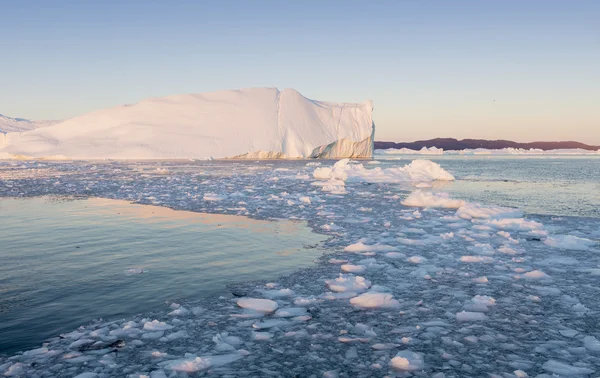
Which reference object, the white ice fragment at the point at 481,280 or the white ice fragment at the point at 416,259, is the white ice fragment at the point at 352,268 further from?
the white ice fragment at the point at 481,280

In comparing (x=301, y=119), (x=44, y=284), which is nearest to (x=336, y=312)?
(x=44, y=284)


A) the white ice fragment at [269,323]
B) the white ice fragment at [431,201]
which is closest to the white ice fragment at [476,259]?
the white ice fragment at [269,323]

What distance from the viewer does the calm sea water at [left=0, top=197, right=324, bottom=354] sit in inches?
137

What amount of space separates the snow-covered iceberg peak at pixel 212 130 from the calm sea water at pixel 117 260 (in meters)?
28.0

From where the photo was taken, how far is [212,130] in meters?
37.2

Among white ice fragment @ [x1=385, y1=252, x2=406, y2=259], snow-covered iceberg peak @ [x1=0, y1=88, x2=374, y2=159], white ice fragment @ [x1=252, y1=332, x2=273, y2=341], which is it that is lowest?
white ice fragment @ [x1=385, y1=252, x2=406, y2=259]

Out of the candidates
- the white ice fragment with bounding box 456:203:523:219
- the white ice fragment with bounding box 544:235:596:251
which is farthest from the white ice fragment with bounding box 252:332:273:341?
the white ice fragment with bounding box 456:203:523:219

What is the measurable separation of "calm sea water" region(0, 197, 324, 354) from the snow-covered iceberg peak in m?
28.0

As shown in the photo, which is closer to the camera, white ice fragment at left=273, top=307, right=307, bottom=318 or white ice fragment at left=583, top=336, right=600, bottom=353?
white ice fragment at left=583, top=336, right=600, bottom=353

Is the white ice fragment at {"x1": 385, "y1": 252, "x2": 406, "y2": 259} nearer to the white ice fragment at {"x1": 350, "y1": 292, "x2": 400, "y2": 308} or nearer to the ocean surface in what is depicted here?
the ocean surface

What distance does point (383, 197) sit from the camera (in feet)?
40.0

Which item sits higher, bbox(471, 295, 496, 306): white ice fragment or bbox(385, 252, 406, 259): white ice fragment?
bbox(471, 295, 496, 306): white ice fragment

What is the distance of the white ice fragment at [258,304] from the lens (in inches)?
142

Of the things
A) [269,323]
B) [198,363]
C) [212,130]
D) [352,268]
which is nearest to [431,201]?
[352,268]
